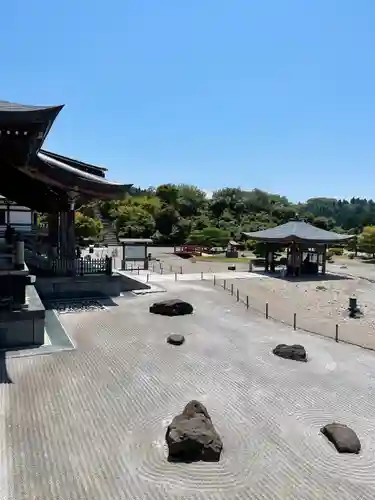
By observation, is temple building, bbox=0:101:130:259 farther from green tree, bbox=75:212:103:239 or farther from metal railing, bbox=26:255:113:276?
green tree, bbox=75:212:103:239

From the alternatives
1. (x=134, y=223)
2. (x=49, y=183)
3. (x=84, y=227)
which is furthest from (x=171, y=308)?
(x=134, y=223)

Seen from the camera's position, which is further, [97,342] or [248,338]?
[248,338]

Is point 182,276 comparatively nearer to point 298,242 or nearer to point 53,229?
point 298,242

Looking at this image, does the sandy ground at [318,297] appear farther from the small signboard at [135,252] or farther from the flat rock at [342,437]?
the flat rock at [342,437]

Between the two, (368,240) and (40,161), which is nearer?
(40,161)

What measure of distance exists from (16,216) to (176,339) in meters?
17.0

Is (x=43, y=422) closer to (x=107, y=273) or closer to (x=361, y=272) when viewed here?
(x=107, y=273)

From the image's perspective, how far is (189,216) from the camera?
226 feet

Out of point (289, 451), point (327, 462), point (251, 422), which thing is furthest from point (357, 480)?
point (251, 422)

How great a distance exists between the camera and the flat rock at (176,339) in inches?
508

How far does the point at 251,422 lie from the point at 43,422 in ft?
13.1

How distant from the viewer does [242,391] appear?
9625mm

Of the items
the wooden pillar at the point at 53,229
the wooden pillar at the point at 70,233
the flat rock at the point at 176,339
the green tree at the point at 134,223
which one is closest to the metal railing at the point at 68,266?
the wooden pillar at the point at 70,233

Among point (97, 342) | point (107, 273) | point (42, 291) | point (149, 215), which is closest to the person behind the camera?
point (97, 342)
